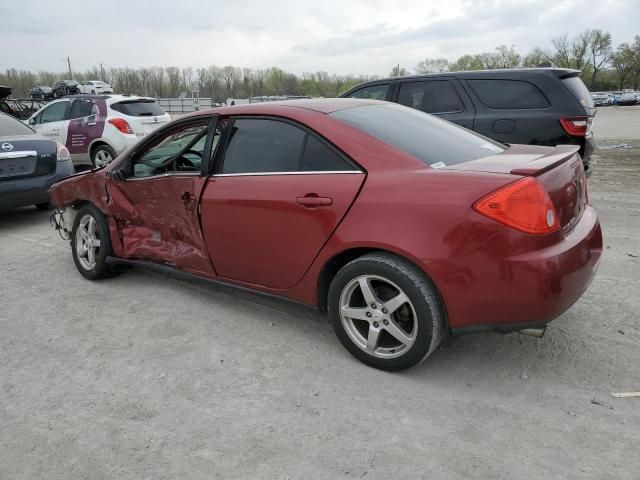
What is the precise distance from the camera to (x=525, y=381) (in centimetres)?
282

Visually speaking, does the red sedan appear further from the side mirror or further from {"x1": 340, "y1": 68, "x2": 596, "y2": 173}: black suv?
{"x1": 340, "y1": 68, "x2": 596, "y2": 173}: black suv

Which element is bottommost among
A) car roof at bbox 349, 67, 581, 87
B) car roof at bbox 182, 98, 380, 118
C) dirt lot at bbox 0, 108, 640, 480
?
dirt lot at bbox 0, 108, 640, 480

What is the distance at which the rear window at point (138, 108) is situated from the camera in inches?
397

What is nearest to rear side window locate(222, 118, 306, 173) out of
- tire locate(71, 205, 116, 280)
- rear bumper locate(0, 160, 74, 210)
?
tire locate(71, 205, 116, 280)

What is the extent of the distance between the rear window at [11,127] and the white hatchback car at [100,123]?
2441mm

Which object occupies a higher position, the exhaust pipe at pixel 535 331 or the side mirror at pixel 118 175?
the side mirror at pixel 118 175

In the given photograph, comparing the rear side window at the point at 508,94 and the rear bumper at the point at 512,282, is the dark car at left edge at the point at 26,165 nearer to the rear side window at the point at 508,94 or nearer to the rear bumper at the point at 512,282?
the rear side window at the point at 508,94

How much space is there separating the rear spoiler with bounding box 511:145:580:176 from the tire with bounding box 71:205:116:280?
3273 mm

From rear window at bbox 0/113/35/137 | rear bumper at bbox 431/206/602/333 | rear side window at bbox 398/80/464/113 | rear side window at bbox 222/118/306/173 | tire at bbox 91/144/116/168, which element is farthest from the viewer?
tire at bbox 91/144/116/168

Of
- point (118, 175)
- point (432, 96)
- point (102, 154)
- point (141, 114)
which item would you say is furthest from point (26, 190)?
point (432, 96)

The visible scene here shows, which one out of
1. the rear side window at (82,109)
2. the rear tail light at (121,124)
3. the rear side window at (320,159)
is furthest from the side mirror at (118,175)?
the rear side window at (82,109)

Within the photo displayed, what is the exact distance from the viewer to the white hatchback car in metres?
9.88

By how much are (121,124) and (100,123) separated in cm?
42

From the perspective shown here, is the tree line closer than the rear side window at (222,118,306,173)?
No
